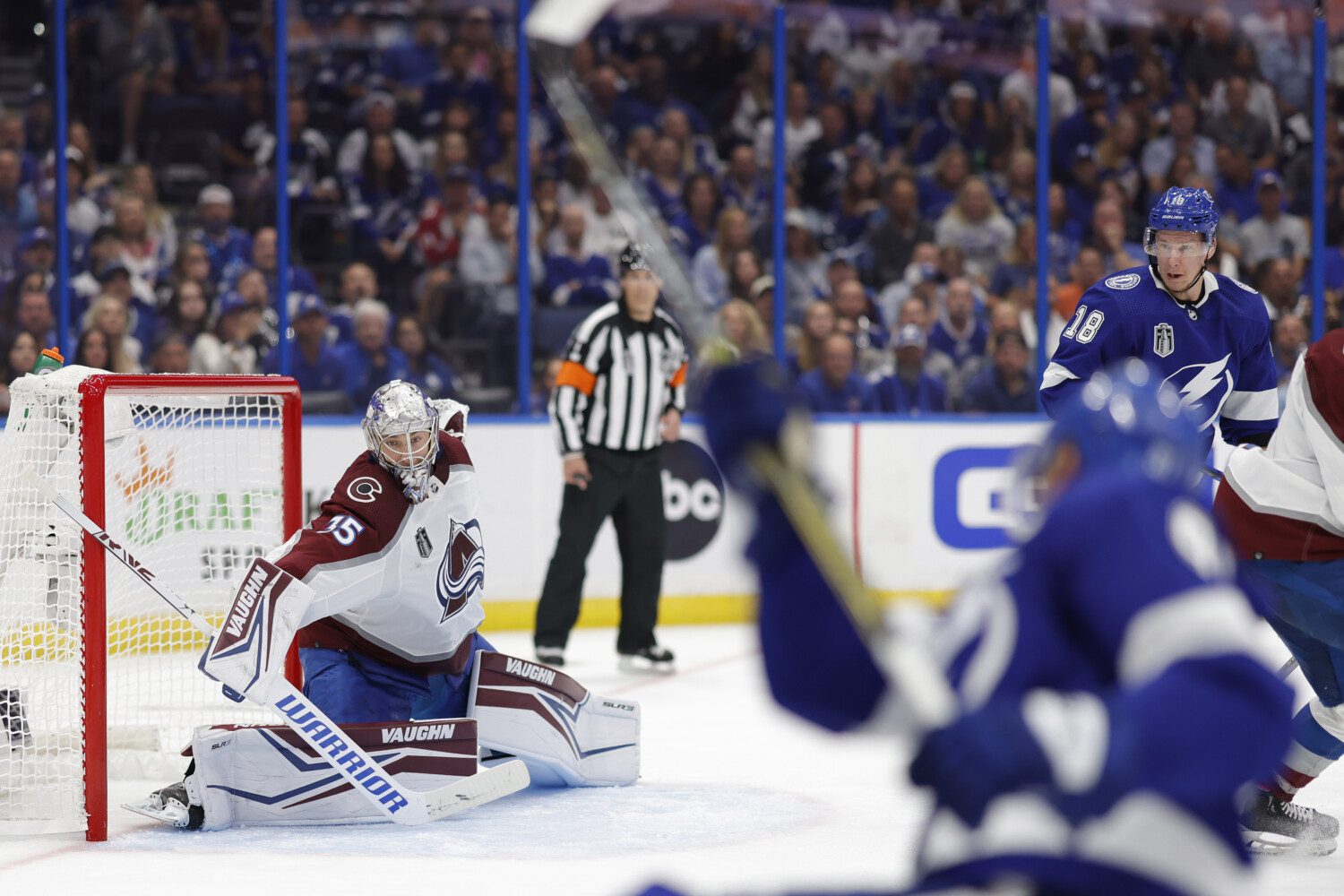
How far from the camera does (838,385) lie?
7.09 meters

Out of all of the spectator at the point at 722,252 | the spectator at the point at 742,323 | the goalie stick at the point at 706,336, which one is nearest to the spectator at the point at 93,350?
the spectator at the point at 742,323

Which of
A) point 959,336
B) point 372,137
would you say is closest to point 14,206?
point 372,137

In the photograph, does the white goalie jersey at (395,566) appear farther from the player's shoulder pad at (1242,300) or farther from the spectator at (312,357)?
the spectator at (312,357)

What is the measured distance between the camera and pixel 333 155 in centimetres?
725

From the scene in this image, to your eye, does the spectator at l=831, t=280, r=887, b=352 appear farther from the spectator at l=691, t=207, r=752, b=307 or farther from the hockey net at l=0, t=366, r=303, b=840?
the hockey net at l=0, t=366, r=303, b=840

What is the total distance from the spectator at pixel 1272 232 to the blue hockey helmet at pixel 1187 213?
15.0 feet

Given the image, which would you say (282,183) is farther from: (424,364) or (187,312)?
(424,364)

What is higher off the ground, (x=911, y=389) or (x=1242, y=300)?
(x=1242, y=300)

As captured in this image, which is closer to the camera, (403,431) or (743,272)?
(403,431)

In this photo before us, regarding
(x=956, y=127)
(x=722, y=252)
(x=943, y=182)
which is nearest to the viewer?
(x=722, y=252)

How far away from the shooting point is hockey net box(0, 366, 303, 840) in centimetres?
330

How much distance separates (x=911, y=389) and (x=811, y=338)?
0.49m

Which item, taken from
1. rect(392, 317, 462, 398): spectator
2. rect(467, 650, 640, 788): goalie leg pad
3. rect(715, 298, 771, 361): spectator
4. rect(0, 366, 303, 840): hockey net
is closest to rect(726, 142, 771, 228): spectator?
rect(715, 298, 771, 361): spectator

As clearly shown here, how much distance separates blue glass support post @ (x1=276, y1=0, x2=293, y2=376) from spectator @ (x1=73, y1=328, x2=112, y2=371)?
650 millimetres
